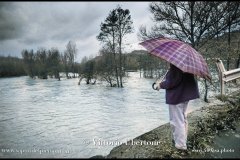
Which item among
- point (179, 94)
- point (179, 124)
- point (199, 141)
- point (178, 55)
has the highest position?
point (178, 55)

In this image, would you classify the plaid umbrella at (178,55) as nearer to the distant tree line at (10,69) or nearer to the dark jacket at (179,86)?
the dark jacket at (179,86)

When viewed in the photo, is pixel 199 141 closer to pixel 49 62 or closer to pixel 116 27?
pixel 116 27

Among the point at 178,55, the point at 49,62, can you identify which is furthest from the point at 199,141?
the point at 49,62

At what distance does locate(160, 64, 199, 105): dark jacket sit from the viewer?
14.8ft

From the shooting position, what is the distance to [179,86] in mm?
4527

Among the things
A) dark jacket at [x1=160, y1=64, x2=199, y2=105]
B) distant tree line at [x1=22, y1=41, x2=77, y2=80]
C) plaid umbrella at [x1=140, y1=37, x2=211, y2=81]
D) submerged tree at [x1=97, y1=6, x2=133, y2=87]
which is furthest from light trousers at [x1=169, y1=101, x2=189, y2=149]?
distant tree line at [x1=22, y1=41, x2=77, y2=80]

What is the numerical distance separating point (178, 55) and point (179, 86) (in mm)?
552

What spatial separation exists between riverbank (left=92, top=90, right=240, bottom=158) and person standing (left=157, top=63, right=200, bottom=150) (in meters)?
0.29

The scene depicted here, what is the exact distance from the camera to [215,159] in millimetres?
4340

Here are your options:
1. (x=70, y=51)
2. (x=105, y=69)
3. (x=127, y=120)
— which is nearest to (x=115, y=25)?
(x=105, y=69)

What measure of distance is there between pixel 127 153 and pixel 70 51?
85.6 m

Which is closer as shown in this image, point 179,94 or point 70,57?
point 179,94

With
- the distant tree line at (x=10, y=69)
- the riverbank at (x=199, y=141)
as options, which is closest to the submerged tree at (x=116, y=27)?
the riverbank at (x=199, y=141)

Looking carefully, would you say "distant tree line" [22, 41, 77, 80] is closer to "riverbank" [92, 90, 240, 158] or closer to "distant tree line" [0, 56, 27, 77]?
"distant tree line" [0, 56, 27, 77]
